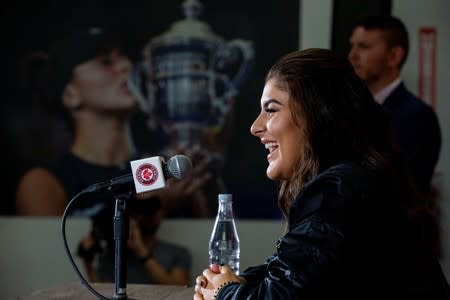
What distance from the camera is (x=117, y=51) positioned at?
11.0 ft

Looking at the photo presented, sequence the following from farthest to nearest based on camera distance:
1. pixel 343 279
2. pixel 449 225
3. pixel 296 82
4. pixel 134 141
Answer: pixel 134 141 < pixel 449 225 < pixel 296 82 < pixel 343 279

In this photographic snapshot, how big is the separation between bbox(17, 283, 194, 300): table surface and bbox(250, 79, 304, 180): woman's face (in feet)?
1.54

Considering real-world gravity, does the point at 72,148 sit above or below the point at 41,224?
above

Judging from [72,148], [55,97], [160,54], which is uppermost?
[160,54]

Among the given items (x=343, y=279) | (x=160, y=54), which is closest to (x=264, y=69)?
(x=160, y=54)

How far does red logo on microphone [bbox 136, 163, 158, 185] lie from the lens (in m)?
1.48

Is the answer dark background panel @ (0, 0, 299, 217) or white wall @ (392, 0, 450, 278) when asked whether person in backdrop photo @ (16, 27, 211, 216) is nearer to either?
dark background panel @ (0, 0, 299, 217)

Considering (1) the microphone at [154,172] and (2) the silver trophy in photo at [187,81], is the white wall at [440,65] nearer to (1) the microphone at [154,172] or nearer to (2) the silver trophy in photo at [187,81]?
(2) the silver trophy in photo at [187,81]

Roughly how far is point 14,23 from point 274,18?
49.5 inches

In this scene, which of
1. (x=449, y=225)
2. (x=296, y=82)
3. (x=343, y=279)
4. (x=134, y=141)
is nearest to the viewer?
(x=343, y=279)

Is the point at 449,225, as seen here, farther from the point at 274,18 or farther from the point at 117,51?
the point at 117,51

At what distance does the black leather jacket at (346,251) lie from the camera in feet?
3.94

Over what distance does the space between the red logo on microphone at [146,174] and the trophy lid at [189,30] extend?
1.90m

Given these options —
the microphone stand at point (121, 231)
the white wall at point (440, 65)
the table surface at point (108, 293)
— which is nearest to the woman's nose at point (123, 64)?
the white wall at point (440, 65)
